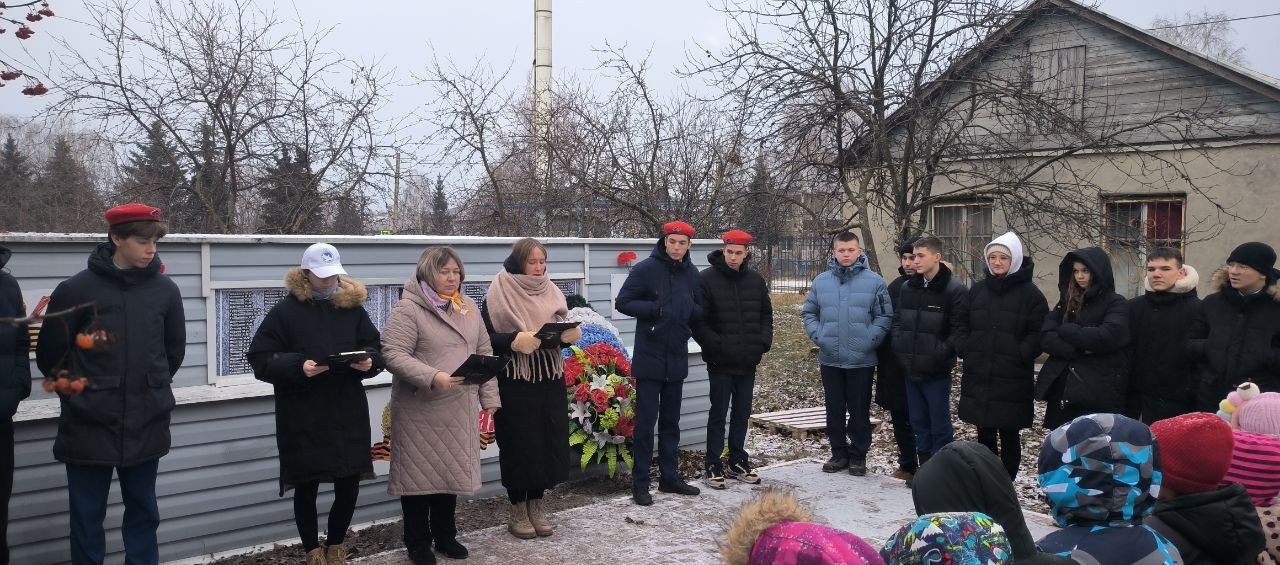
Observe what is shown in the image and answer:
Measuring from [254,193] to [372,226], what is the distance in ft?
5.69

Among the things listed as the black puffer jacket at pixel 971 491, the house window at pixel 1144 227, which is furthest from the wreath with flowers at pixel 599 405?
→ the house window at pixel 1144 227

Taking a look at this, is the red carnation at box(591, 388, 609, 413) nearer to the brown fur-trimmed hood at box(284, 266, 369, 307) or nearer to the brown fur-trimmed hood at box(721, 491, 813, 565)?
the brown fur-trimmed hood at box(284, 266, 369, 307)

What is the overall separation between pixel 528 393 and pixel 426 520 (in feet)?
2.89

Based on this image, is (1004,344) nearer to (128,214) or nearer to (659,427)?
(659,427)

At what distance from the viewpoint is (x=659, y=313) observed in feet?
19.7

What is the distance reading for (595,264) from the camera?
7.02 m

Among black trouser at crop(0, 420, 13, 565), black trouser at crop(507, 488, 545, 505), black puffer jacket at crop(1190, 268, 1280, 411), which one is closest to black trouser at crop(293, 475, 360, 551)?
black trouser at crop(507, 488, 545, 505)

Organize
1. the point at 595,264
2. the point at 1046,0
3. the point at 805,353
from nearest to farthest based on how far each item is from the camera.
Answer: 1. the point at 595,264
2. the point at 1046,0
3. the point at 805,353

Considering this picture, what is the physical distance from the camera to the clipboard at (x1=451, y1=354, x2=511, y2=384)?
453 cm

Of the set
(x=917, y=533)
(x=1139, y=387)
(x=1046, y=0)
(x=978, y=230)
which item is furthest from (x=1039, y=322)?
(x=978, y=230)

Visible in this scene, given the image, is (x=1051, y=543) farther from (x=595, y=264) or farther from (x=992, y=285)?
(x=595, y=264)

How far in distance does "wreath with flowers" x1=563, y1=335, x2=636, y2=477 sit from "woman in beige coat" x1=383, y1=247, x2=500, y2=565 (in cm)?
149

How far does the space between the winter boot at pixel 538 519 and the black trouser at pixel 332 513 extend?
3.60ft

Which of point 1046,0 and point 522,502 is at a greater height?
point 1046,0
